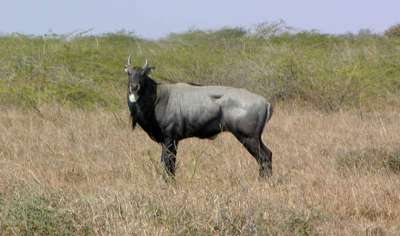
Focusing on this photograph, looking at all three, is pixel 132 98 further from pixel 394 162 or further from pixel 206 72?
pixel 206 72

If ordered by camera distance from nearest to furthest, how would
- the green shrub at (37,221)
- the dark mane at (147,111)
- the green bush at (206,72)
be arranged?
the green shrub at (37,221) < the dark mane at (147,111) < the green bush at (206,72)

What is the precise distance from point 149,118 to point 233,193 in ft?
10.1

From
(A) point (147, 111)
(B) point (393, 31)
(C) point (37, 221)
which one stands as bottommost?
(B) point (393, 31)

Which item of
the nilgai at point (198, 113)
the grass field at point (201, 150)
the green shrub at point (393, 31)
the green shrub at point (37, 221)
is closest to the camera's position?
the green shrub at point (37, 221)

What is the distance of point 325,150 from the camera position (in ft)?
34.2

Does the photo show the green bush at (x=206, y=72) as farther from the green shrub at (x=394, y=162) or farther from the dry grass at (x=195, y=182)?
the green shrub at (x=394, y=162)

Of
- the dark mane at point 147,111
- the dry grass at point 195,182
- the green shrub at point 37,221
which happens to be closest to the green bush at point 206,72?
the dry grass at point 195,182

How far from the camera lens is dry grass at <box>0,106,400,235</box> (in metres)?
5.50

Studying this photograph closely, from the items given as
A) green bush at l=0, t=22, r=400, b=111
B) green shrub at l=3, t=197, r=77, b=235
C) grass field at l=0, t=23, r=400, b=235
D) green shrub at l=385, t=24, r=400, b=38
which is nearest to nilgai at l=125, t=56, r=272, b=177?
grass field at l=0, t=23, r=400, b=235

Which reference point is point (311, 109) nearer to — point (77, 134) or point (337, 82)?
point (337, 82)

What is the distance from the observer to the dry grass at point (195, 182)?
217 inches

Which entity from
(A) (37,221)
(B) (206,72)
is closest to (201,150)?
(A) (37,221)

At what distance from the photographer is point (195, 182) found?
7477 millimetres

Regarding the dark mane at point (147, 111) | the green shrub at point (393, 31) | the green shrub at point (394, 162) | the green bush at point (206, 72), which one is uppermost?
the dark mane at point (147, 111)
